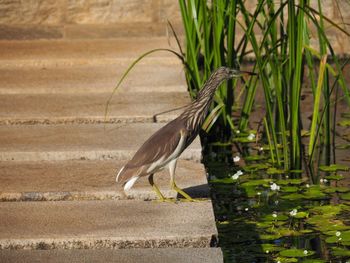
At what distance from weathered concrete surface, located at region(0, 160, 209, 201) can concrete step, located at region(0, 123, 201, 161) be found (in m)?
0.07

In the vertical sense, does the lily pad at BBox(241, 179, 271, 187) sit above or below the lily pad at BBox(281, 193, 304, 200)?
below

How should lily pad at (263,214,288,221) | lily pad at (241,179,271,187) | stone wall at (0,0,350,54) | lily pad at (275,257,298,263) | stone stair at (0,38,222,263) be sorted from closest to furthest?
stone stair at (0,38,222,263), lily pad at (275,257,298,263), lily pad at (263,214,288,221), lily pad at (241,179,271,187), stone wall at (0,0,350,54)

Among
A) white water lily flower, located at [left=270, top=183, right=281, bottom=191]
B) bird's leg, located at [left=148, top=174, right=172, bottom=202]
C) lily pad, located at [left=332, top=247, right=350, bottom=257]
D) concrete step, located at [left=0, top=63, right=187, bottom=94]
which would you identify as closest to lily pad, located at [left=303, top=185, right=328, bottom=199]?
white water lily flower, located at [left=270, top=183, right=281, bottom=191]

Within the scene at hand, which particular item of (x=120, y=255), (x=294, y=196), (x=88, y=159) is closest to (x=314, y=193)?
(x=294, y=196)

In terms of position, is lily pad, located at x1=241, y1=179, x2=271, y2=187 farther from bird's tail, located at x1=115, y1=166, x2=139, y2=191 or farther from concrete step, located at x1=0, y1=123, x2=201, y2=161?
bird's tail, located at x1=115, y1=166, x2=139, y2=191

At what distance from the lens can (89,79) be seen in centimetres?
672

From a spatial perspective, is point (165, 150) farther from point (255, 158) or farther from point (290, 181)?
point (255, 158)

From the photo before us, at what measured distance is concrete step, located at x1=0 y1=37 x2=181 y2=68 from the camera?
717 cm

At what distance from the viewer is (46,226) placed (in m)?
3.97

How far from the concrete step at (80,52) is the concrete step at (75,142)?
1.50 metres

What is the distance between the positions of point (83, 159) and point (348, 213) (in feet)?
4.16

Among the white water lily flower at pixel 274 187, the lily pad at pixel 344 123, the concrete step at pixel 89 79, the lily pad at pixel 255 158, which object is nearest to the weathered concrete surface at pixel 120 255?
the white water lily flower at pixel 274 187

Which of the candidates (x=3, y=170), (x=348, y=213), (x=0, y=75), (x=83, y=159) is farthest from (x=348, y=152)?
(x=0, y=75)

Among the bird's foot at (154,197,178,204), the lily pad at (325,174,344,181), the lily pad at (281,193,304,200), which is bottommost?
the lily pad at (325,174,344,181)
